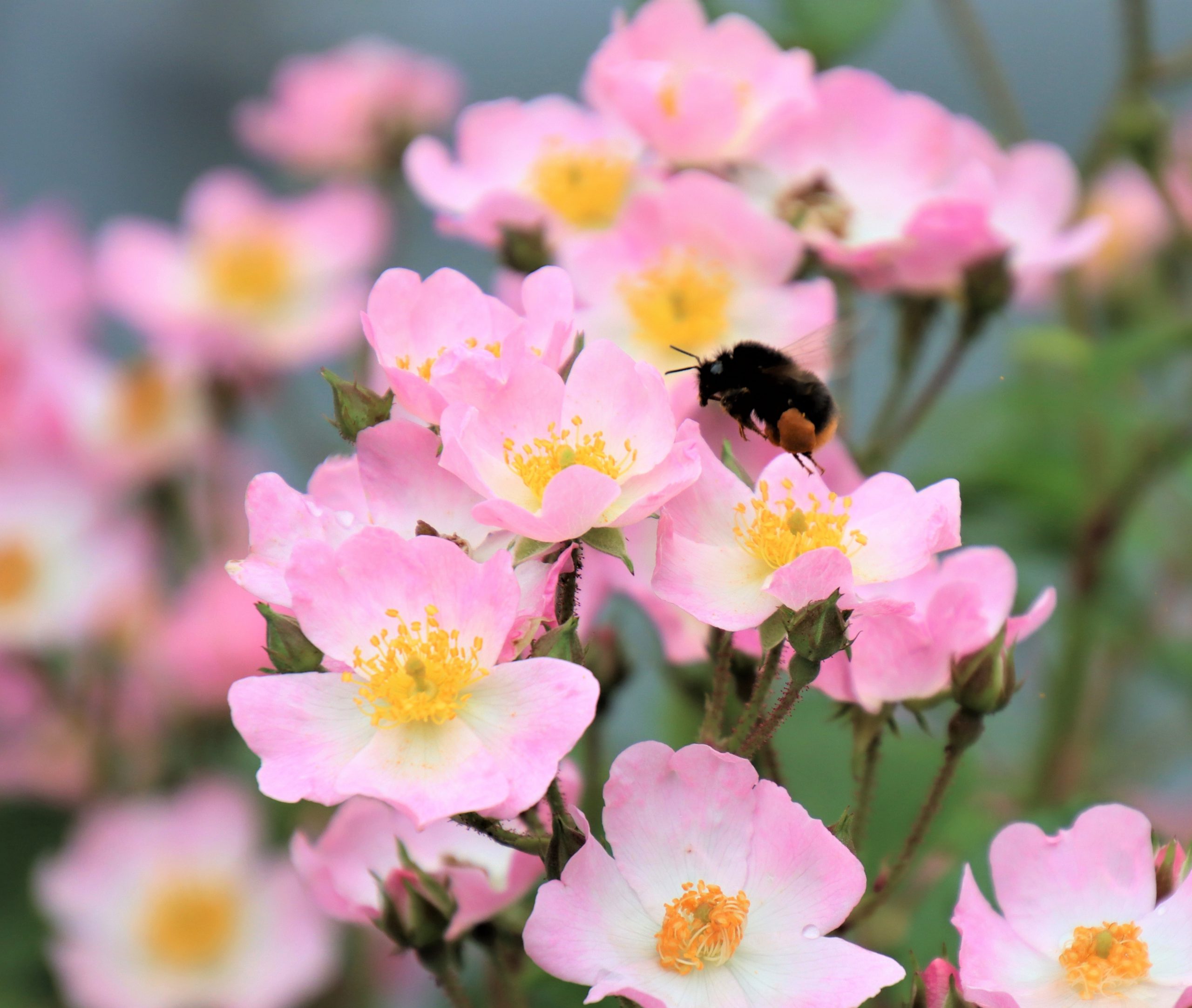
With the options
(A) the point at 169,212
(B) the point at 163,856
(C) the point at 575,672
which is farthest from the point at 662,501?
(A) the point at 169,212

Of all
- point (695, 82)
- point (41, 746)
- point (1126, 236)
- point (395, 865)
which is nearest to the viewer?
point (395, 865)

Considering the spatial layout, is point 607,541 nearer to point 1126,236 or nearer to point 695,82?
point 695,82

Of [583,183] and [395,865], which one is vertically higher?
[583,183]

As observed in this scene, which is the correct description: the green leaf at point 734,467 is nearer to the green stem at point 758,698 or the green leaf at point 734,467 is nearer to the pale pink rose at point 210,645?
the green stem at point 758,698

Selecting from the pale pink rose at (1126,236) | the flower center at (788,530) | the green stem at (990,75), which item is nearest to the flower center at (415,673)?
the flower center at (788,530)

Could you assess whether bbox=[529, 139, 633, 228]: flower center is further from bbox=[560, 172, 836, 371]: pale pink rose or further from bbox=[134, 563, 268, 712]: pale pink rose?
bbox=[134, 563, 268, 712]: pale pink rose

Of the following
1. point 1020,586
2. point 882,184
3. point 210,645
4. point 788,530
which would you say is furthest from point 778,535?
point 210,645

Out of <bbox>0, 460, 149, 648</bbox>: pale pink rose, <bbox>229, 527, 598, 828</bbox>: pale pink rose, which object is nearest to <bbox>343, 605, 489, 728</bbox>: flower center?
<bbox>229, 527, 598, 828</bbox>: pale pink rose

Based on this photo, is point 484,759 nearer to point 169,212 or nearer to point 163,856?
point 163,856
